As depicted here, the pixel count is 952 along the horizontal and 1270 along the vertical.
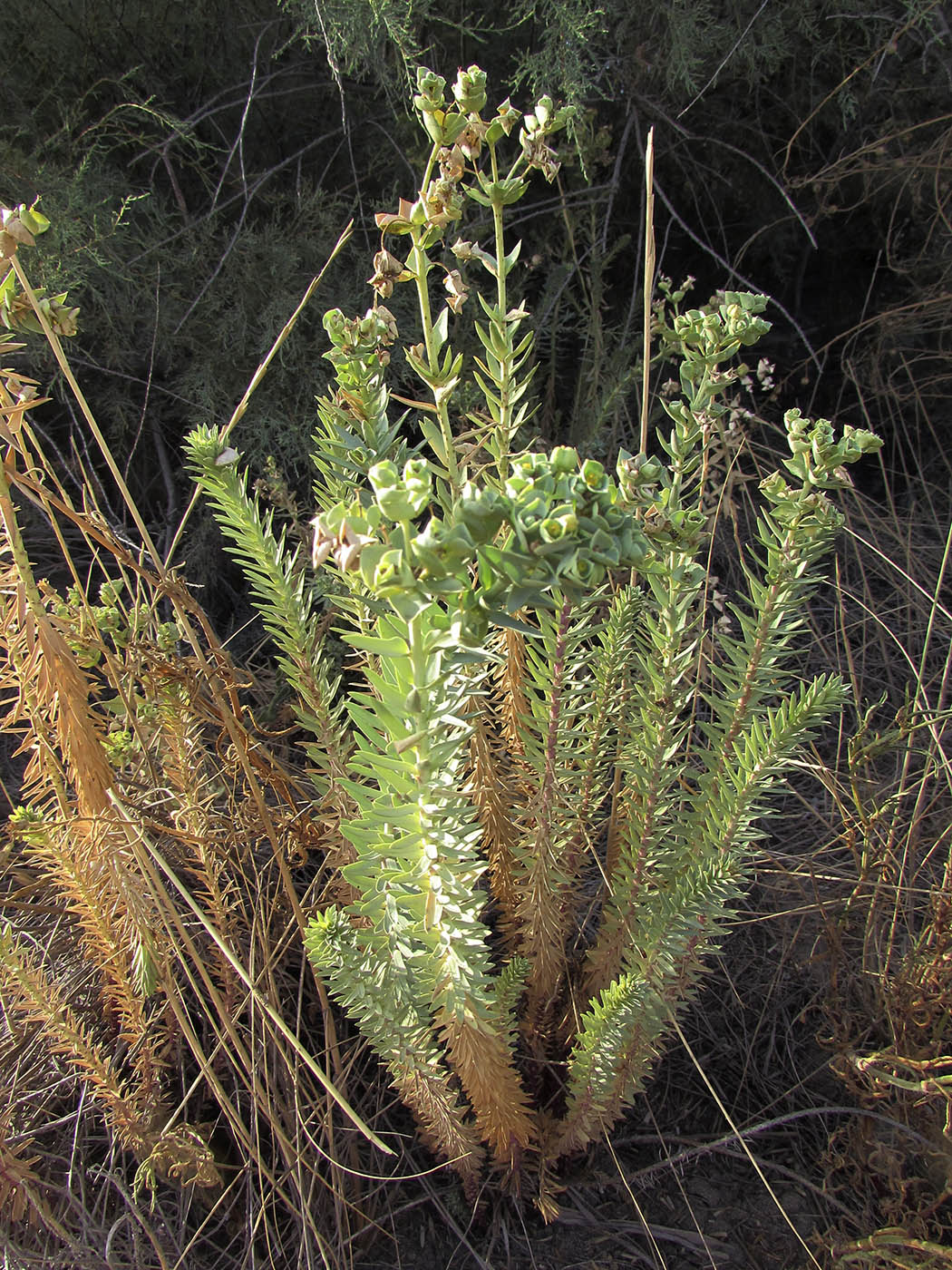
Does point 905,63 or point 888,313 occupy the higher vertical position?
point 905,63

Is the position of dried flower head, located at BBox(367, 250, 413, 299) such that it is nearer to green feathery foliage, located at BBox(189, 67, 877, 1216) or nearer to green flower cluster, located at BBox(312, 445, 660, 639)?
green feathery foliage, located at BBox(189, 67, 877, 1216)

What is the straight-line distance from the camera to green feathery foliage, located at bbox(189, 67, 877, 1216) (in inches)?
25.0

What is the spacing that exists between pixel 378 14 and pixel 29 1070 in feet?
6.37

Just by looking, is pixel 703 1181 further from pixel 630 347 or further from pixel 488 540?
pixel 630 347

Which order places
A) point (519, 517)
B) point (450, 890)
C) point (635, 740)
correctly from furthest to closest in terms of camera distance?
point (635, 740) < point (450, 890) < point (519, 517)

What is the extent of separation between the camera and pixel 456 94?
84cm

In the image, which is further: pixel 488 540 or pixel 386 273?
pixel 386 273

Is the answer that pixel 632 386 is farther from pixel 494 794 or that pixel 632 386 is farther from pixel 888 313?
pixel 494 794

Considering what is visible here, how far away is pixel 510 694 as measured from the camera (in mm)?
1190

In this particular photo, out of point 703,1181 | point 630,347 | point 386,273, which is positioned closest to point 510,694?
point 386,273

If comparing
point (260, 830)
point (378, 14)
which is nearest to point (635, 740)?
point (260, 830)

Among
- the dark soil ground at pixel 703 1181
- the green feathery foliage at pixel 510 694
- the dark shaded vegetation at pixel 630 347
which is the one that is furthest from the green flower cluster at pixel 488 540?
the dark soil ground at pixel 703 1181

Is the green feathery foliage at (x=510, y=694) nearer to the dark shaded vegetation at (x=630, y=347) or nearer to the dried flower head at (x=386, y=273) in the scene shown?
the dried flower head at (x=386, y=273)

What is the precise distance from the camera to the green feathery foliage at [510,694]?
0.64m
